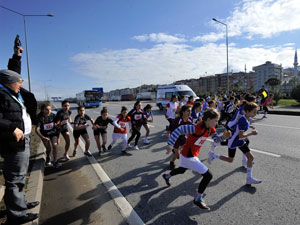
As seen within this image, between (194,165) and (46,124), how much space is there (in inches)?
150

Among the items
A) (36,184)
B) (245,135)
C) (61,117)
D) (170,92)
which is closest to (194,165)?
(245,135)

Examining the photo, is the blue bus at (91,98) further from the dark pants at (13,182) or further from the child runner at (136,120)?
the dark pants at (13,182)

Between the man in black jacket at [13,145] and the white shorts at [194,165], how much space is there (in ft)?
7.68

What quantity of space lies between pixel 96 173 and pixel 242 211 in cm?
315

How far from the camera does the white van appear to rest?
18.2 metres

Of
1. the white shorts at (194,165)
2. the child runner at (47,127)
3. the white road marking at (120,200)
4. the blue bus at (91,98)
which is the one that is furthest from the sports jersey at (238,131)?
the blue bus at (91,98)

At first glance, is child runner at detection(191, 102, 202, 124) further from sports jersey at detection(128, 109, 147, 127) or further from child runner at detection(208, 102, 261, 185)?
child runner at detection(208, 102, 261, 185)

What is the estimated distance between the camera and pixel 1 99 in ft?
7.83

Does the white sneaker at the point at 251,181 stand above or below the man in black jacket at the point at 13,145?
below

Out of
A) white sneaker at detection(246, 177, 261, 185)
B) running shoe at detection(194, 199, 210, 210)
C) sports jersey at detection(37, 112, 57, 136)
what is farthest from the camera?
sports jersey at detection(37, 112, 57, 136)

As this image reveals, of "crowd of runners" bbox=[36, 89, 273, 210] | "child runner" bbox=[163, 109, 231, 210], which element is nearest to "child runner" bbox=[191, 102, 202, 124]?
"crowd of runners" bbox=[36, 89, 273, 210]

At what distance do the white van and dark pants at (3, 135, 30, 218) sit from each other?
1603 centimetres

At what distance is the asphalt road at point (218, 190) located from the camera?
274 centimetres

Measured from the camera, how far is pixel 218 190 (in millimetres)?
3473
